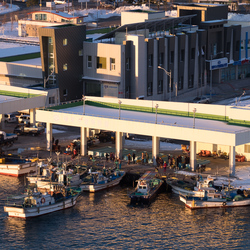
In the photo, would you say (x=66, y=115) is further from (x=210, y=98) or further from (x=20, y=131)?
(x=210, y=98)

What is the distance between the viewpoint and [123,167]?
11019 cm

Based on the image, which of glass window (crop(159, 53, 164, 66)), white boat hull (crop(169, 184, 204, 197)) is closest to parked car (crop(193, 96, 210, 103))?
glass window (crop(159, 53, 164, 66))

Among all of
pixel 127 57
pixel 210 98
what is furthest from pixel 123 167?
pixel 210 98

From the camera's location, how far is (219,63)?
6752 inches

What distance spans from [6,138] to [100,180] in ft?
87.4

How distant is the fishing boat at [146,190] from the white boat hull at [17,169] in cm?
1766

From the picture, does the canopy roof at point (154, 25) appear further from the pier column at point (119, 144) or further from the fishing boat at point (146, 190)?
the fishing boat at point (146, 190)

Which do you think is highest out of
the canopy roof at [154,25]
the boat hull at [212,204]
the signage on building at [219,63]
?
the canopy roof at [154,25]

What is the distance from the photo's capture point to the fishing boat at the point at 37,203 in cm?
9281

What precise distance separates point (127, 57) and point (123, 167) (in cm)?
4089

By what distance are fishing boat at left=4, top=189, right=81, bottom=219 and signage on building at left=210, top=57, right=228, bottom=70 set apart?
7780 centimetres

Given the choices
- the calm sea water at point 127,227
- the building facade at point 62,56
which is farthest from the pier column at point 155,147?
the building facade at point 62,56

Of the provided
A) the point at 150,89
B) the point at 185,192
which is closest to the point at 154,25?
the point at 150,89

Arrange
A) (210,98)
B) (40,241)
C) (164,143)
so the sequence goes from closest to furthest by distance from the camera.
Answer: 1. (40,241)
2. (164,143)
3. (210,98)
